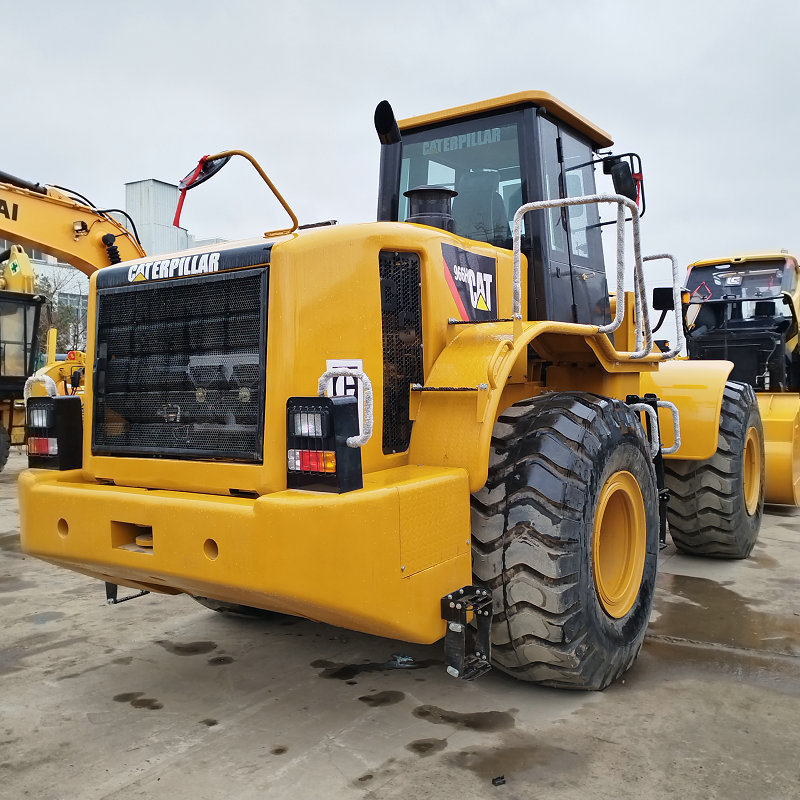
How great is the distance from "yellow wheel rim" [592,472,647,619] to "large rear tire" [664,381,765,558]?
199 centimetres

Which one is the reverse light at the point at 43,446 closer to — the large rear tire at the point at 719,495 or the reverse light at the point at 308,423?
the reverse light at the point at 308,423

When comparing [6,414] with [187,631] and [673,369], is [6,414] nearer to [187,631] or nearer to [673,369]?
[187,631]

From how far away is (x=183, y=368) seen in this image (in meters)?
3.45

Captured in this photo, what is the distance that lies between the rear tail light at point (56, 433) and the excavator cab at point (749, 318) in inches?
291

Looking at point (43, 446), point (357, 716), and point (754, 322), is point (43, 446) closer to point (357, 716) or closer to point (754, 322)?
point (357, 716)

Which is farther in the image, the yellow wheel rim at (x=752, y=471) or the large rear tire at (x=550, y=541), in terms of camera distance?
the yellow wheel rim at (x=752, y=471)

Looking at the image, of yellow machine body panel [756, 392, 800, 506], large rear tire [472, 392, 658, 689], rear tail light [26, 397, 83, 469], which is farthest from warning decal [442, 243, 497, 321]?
yellow machine body panel [756, 392, 800, 506]

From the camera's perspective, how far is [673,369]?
595cm

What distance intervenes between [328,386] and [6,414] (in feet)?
36.9

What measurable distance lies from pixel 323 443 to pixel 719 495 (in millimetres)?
3875

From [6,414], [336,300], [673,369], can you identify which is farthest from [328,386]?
[6,414]

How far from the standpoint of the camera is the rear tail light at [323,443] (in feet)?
9.34

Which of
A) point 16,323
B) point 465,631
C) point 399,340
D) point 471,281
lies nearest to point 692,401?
point 471,281

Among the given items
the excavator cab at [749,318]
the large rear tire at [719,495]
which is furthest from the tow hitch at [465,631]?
the excavator cab at [749,318]
